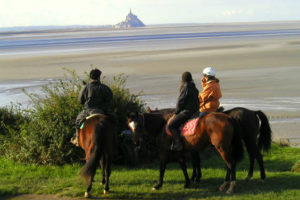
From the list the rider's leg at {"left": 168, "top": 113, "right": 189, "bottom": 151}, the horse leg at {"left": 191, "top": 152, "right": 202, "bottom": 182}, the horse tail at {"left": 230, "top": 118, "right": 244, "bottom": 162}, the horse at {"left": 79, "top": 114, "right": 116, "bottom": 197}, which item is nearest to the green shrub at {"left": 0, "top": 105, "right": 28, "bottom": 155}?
the horse at {"left": 79, "top": 114, "right": 116, "bottom": 197}

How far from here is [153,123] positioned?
9758 mm

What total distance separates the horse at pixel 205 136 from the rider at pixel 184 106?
0.17m

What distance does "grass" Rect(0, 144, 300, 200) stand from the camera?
9039 mm

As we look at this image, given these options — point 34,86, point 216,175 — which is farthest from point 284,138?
point 34,86

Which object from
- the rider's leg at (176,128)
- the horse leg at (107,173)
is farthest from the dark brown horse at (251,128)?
the horse leg at (107,173)

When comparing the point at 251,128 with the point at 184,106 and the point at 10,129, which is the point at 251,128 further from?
the point at 10,129

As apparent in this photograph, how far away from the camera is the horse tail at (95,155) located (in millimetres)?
8688

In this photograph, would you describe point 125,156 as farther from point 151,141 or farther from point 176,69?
point 176,69

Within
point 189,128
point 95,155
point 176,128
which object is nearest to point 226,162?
point 189,128

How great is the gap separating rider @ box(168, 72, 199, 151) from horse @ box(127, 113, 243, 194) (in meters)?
0.17

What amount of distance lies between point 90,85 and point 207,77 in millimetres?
2690

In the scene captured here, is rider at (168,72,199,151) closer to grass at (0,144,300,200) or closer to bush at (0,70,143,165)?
grass at (0,144,300,200)

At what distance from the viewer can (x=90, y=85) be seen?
9.66 m

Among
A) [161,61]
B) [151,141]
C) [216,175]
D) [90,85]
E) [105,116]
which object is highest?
[161,61]
